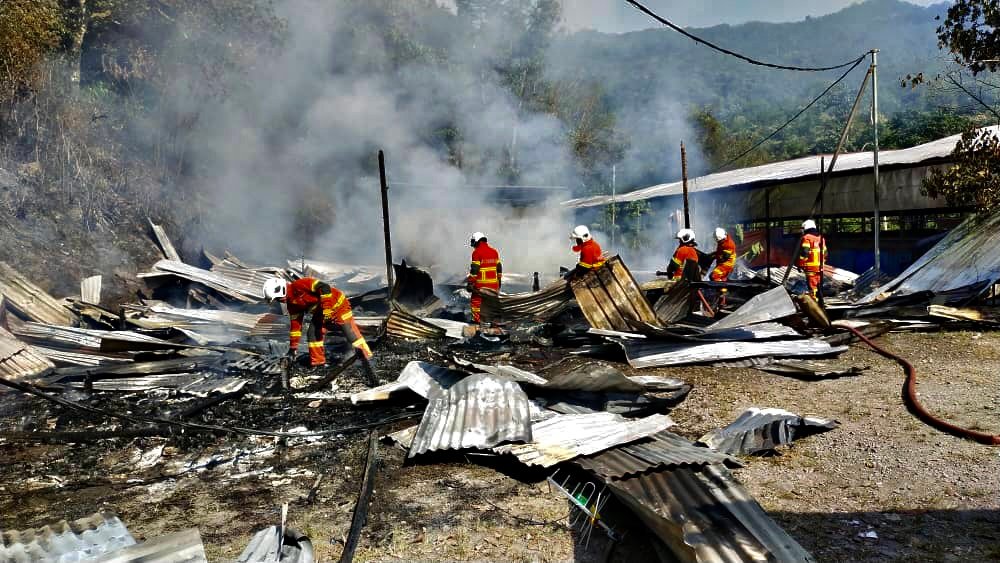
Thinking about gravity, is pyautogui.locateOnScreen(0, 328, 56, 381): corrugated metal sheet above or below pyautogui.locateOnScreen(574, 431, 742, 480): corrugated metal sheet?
above

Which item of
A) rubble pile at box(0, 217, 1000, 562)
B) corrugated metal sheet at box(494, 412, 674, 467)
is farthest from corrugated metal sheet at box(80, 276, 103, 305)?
corrugated metal sheet at box(494, 412, 674, 467)

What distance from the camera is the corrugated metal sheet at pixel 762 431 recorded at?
4359 mm

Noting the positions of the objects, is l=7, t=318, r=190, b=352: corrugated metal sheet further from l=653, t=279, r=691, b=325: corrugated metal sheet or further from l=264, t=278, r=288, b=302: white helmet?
l=653, t=279, r=691, b=325: corrugated metal sheet

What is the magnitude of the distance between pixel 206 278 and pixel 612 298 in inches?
342

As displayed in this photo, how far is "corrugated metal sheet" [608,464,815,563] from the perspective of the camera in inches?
108

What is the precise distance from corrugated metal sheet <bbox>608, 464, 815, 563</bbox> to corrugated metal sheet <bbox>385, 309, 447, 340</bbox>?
573cm

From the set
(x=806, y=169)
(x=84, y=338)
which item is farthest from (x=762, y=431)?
(x=806, y=169)

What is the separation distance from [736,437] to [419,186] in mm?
18894

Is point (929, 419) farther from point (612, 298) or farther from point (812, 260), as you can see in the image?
point (812, 260)

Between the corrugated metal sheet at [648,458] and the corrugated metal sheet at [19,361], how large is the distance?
6.43 meters

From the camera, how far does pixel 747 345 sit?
7.32 m

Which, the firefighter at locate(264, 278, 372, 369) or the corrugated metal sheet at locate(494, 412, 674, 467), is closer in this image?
the corrugated metal sheet at locate(494, 412, 674, 467)

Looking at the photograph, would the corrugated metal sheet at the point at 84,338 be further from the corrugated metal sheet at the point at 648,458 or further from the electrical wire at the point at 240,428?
the corrugated metal sheet at the point at 648,458

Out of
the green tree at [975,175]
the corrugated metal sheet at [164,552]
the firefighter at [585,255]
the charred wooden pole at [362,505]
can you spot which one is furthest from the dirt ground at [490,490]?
the green tree at [975,175]
